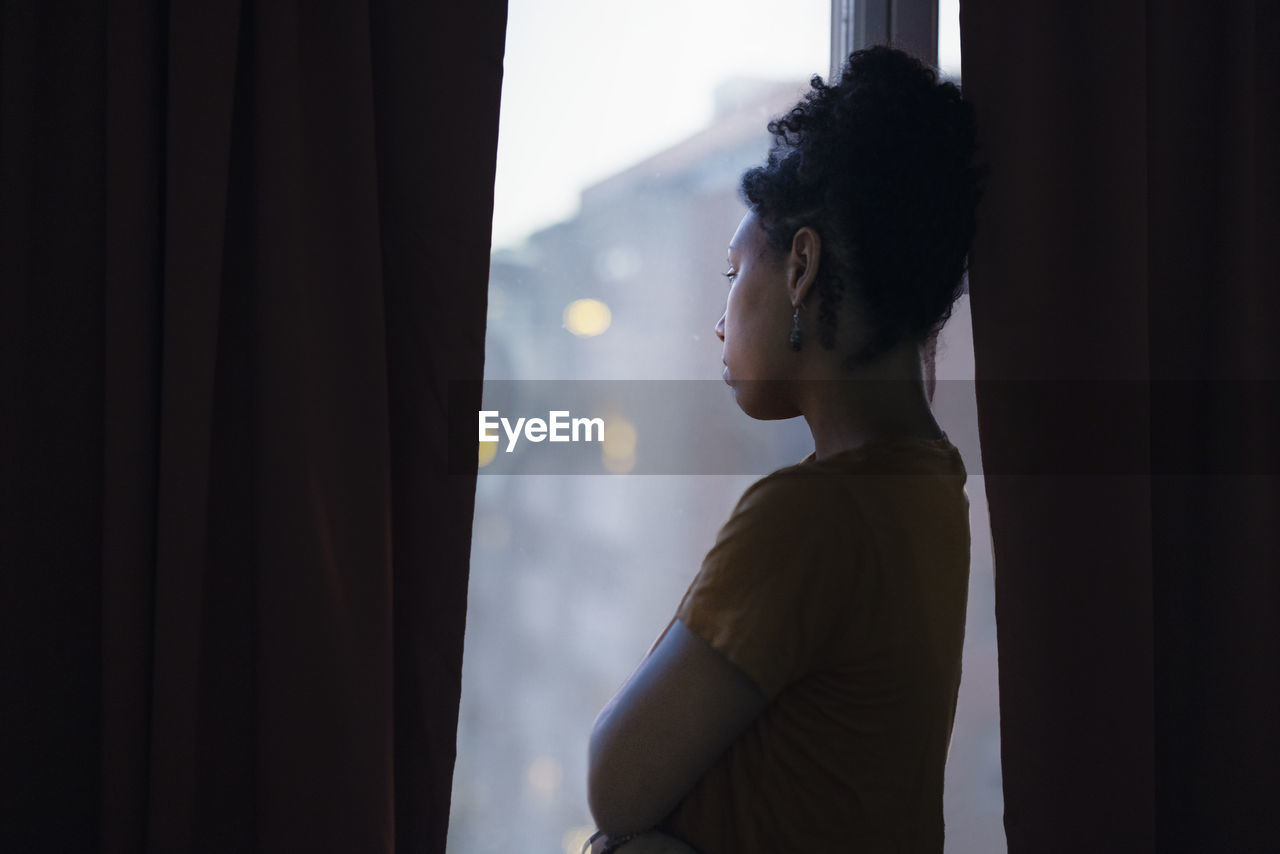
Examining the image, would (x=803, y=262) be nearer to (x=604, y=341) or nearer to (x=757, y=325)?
(x=757, y=325)

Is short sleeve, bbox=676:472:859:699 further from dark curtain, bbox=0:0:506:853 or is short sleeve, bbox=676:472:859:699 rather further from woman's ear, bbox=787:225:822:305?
dark curtain, bbox=0:0:506:853

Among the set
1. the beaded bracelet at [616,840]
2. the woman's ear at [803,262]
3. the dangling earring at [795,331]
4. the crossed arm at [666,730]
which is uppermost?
the woman's ear at [803,262]

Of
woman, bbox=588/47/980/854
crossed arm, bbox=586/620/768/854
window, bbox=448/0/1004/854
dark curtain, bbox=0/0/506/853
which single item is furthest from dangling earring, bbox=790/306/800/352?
window, bbox=448/0/1004/854

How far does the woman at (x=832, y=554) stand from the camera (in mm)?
670

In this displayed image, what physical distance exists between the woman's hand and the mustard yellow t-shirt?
0.02 metres

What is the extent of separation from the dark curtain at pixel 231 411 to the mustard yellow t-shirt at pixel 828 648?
445mm

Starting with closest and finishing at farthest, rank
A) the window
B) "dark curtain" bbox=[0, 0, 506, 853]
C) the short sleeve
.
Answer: the short sleeve → "dark curtain" bbox=[0, 0, 506, 853] → the window

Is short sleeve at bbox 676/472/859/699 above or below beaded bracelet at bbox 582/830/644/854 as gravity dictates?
Answer: above

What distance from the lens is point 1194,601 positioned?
3.90 ft

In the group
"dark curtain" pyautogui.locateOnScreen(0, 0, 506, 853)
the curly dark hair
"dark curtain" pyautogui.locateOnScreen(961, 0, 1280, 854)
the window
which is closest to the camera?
the curly dark hair

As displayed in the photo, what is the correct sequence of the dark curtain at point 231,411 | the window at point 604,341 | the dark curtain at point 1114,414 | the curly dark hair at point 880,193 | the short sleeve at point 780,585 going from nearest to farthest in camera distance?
the short sleeve at point 780,585 < the curly dark hair at point 880,193 < the dark curtain at point 231,411 < the dark curtain at point 1114,414 < the window at point 604,341

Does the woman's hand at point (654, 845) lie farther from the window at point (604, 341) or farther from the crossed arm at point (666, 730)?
the window at point (604, 341)

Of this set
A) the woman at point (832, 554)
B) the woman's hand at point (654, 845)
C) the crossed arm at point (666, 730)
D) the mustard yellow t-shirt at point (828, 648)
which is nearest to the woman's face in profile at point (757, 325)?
the woman at point (832, 554)

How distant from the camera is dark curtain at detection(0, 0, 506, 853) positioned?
0.91 metres
